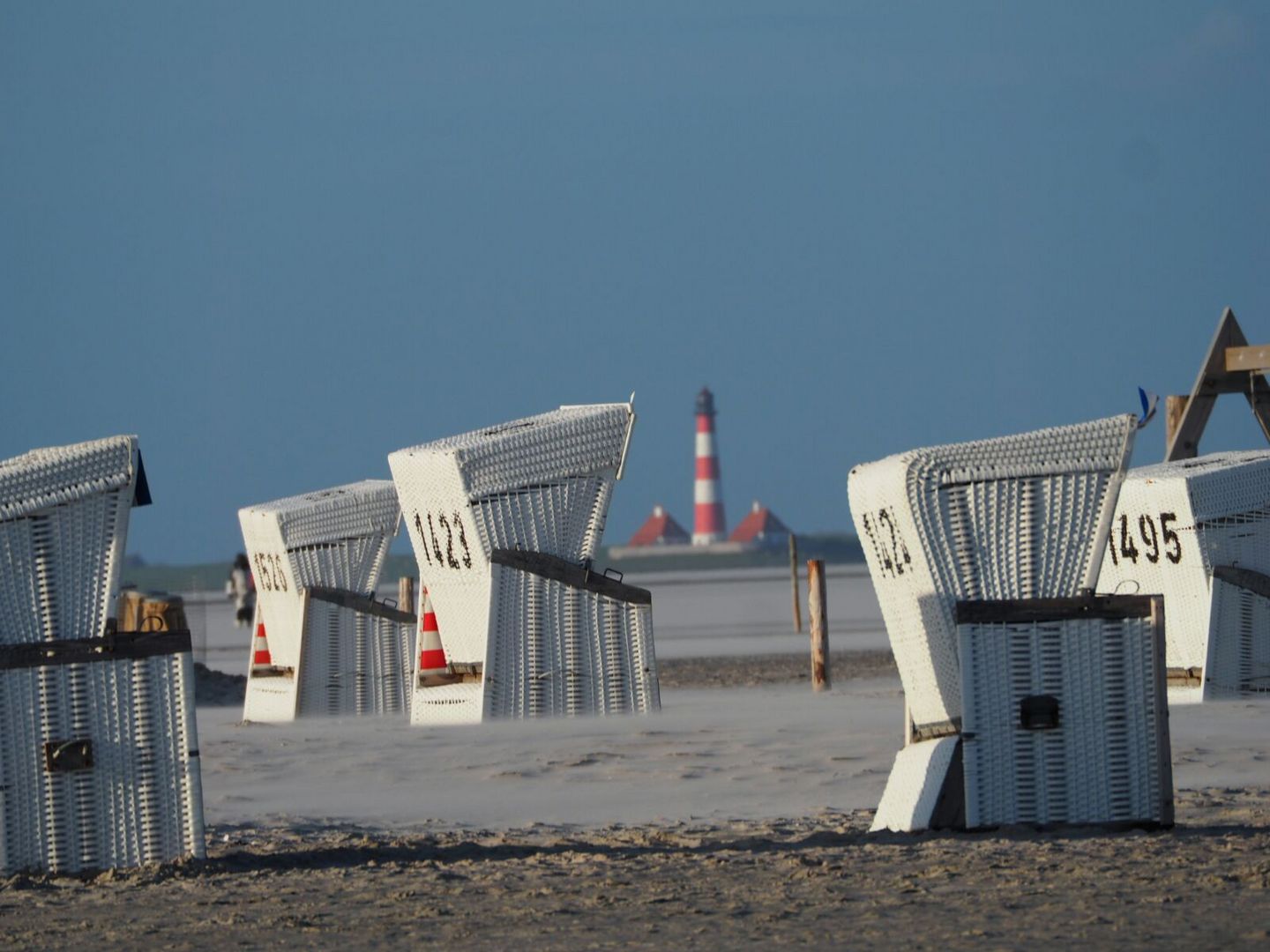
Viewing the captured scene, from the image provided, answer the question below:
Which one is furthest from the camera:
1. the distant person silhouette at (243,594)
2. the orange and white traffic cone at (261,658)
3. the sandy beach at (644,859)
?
the distant person silhouette at (243,594)

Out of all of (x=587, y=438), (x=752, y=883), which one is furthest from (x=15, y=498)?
(x=587, y=438)

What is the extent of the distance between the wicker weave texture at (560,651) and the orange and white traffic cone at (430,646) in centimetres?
86

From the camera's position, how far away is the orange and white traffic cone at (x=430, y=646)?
1295cm

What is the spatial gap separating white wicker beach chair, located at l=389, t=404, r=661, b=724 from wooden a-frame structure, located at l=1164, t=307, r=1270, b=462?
583cm

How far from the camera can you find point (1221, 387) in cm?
1641

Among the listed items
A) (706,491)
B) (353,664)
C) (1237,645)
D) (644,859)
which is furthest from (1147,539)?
(706,491)

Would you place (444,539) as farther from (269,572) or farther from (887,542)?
(887,542)

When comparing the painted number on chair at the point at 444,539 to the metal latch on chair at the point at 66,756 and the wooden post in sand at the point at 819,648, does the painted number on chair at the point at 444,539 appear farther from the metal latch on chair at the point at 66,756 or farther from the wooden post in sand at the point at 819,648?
the metal latch on chair at the point at 66,756

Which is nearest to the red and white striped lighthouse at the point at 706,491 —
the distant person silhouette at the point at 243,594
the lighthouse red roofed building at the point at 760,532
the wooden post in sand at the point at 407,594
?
the lighthouse red roofed building at the point at 760,532

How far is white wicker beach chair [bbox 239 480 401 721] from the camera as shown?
14047 millimetres

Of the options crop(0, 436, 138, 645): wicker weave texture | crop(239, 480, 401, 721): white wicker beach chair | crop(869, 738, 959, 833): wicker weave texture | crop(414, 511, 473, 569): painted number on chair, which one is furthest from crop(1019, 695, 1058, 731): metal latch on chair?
crop(239, 480, 401, 721): white wicker beach chair

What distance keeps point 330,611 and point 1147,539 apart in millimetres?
5527

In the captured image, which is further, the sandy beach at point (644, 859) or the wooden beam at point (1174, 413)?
the wooden beam at point (1174, 413)

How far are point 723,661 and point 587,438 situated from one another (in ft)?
30.6
